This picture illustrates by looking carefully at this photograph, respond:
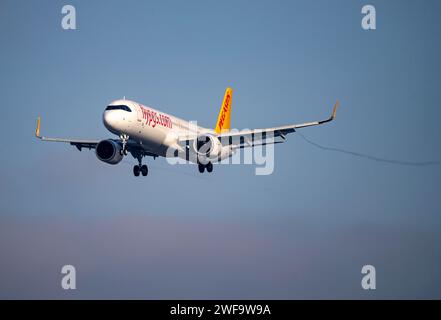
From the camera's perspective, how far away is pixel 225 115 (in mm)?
98250

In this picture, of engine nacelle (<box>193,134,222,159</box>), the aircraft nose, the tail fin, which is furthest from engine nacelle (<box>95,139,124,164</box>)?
the tail fin

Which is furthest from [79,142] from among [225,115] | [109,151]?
[225,115]

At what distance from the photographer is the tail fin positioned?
314ft

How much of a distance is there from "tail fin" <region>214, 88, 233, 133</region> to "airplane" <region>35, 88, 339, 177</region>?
9.01 m

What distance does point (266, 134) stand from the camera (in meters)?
79.2

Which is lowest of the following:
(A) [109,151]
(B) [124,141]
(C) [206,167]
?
(C) [206,167]

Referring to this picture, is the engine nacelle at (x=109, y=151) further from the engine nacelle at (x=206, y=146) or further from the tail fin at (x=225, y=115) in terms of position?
the tail fin at (x=225, y=115)

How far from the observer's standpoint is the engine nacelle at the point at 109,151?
3121 inches

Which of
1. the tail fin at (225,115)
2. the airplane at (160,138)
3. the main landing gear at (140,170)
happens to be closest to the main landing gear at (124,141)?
the airplane at (160,138)

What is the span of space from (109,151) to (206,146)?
27.5ft

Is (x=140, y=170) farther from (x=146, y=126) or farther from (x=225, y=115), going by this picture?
(x=225, y=115)
